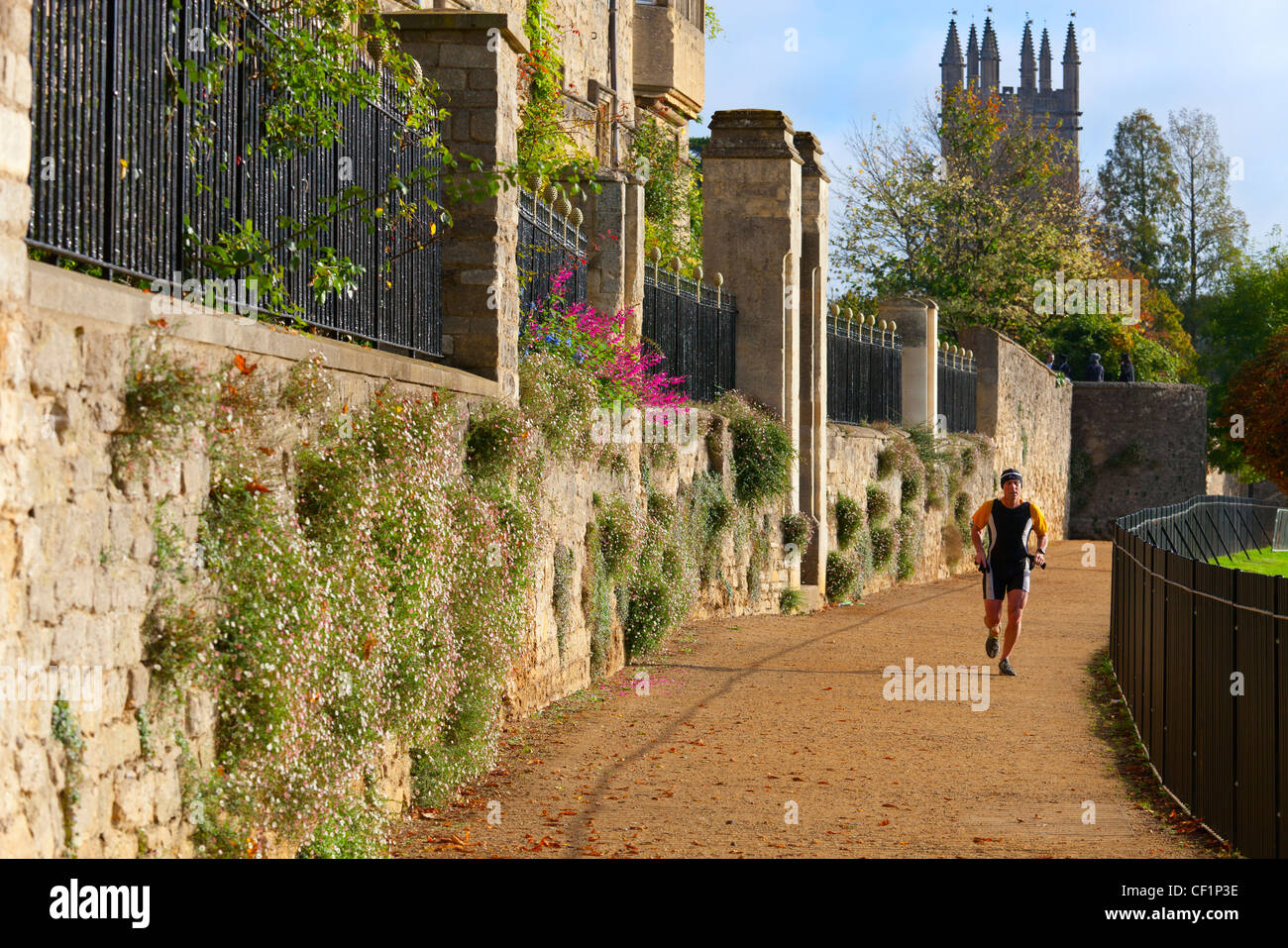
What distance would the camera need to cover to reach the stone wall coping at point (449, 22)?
26.6 ft

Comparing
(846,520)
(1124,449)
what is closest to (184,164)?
(846,520)

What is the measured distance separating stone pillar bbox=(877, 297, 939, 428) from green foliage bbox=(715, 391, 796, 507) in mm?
6867

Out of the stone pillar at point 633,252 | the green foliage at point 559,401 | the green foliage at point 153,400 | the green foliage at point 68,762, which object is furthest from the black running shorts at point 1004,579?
the green foliage at point 68,762

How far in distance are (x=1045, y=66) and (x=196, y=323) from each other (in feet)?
339

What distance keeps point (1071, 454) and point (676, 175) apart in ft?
54.2

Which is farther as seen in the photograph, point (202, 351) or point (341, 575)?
point (341, 575)

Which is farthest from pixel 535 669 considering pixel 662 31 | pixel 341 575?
pixel 662 31

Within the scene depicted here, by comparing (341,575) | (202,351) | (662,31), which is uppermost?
(662,31)

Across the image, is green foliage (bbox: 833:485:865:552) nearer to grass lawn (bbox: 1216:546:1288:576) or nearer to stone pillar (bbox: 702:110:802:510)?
stone pillar (bbox: 702:110:802:510)

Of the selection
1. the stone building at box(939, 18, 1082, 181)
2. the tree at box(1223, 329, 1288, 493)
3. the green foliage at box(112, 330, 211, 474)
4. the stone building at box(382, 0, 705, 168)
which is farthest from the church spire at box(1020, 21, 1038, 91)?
the green foliage at box(112, 330, 211, 474)

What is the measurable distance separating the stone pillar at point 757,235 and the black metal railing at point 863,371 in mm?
2378

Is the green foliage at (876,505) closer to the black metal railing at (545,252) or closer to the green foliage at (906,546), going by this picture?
the green foliage at (906,546)
